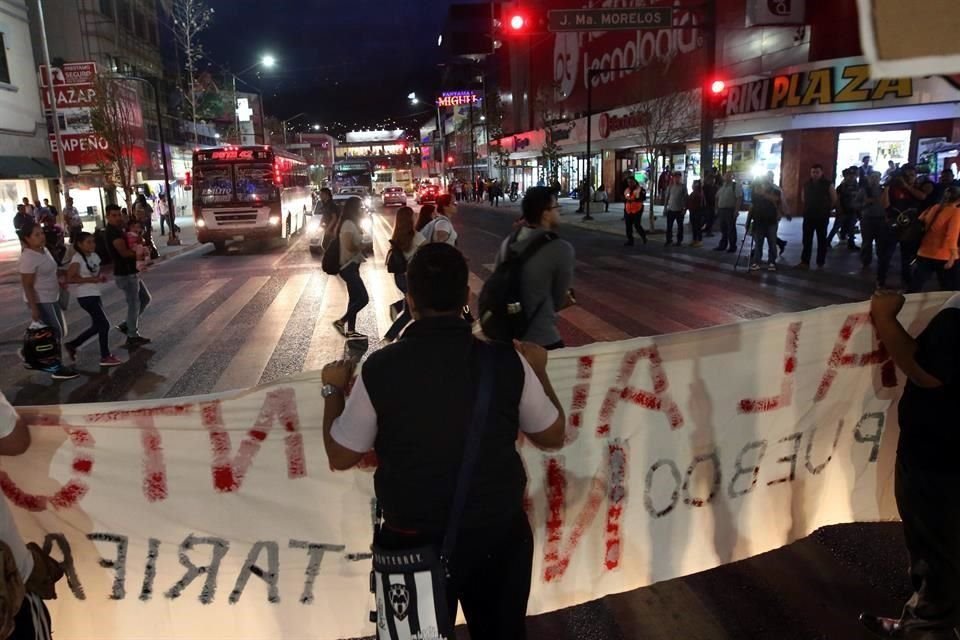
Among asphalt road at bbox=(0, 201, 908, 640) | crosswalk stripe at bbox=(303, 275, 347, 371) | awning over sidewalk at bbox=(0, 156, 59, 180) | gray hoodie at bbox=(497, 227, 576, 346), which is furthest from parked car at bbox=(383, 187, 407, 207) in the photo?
gray hoodie at bbox=(497, 227, 576, 346)

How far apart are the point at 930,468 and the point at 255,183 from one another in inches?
949

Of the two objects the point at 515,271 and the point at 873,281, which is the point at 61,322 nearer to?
the point at 515,271

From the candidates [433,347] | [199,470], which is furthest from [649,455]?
[199,470]

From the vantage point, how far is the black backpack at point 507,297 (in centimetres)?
491

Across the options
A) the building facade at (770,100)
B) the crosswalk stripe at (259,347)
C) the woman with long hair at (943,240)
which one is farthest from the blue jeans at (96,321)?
the building facade at (770,100)

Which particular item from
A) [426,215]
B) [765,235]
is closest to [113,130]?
[426,215]

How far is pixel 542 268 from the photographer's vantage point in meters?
4.97

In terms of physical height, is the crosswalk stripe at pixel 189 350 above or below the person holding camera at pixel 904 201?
below

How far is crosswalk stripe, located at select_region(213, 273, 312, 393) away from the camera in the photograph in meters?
8.06

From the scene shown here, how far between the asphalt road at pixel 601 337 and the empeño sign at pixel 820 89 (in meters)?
4.22

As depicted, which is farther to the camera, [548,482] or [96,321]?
[96,321]

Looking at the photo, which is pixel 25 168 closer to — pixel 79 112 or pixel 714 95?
pixel 79 112

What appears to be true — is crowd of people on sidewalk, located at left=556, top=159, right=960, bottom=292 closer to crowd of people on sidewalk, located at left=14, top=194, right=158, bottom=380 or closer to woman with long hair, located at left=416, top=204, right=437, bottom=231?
woman with long hair, located at left=416, top=204, right=437, bottom=231

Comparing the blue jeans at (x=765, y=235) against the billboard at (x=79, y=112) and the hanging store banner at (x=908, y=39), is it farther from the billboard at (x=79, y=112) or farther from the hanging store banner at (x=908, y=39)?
the billboard at (x=79, y=112)
